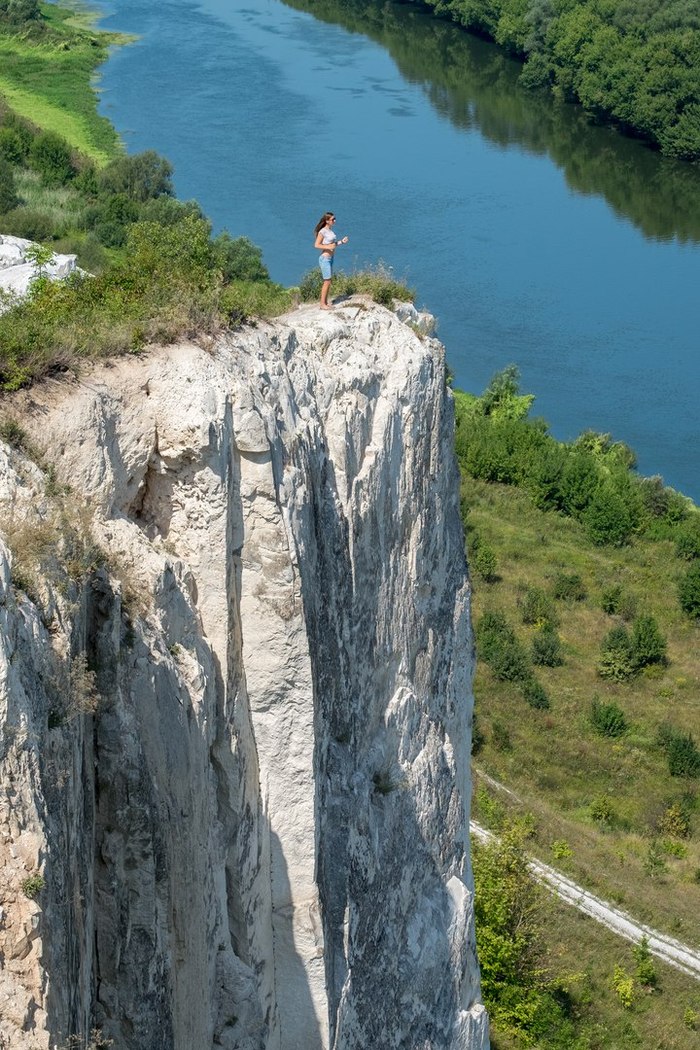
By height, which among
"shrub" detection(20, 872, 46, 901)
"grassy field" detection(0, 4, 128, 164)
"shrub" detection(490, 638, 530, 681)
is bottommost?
"shrub" detection(20, 872, 46, 901)

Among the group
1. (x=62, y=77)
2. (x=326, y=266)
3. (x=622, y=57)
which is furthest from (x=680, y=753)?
(x=622, y=57)

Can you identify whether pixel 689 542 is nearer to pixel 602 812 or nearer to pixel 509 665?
pixel 509 665

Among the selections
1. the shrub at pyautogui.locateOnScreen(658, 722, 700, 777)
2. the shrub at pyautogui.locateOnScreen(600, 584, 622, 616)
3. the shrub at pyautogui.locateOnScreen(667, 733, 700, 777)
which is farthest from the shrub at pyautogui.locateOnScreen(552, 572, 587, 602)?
the shrub at pyautogui.locateOnScreen(667, 733, 700, 777)

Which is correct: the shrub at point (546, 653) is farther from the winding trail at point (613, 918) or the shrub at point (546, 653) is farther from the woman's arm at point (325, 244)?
the woman's arm at point (325, 244)

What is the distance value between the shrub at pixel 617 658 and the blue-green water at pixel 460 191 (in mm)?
8480

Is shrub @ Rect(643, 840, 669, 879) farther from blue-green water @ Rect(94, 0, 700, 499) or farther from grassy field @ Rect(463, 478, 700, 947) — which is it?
blue-green water @ Rect(94, 0, 700, 499)

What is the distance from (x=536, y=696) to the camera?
26000mm

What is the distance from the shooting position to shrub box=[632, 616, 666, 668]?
27562 millimetres

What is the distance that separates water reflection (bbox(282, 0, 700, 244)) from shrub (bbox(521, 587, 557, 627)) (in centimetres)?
2203

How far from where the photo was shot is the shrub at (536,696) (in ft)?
85.0

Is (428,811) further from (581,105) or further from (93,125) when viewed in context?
(581,105)

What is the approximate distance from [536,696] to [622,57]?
39.3 meters

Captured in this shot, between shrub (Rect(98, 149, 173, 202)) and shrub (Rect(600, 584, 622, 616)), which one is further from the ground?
shrub (Rect(98, 149, 173, 202))

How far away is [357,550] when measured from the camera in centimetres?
1034
